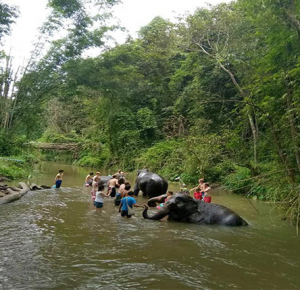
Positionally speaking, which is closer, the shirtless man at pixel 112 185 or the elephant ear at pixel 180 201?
the elephant ear at pixel 180 201

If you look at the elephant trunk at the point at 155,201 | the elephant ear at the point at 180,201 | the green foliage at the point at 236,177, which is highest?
the green foliage at the point at 236,177

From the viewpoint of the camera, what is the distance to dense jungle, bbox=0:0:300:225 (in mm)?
8813

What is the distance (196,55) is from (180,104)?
3618 mm

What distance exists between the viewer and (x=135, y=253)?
5668 mm

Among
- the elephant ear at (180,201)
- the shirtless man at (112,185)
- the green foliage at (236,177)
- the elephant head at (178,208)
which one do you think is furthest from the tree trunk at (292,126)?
the green foliage at (236,177)

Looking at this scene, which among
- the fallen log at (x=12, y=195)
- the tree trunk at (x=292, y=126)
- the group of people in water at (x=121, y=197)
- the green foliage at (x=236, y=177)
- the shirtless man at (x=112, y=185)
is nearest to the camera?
the tree trunk at (x=292, y=126)

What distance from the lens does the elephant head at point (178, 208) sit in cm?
852

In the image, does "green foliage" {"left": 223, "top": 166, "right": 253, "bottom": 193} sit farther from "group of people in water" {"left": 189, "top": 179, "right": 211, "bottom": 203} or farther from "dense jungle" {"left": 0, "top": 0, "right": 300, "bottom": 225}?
"group of people in water" {"left": 189, "top": 179, "right": 211, "bottom": 203}

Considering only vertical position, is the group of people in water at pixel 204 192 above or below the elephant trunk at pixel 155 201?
above

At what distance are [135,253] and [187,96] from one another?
18528 mm

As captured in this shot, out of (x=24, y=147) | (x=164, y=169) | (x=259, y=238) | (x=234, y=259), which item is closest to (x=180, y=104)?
(x=164, y=169)

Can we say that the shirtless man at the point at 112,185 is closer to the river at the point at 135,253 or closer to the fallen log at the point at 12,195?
the river at the point at 135,253

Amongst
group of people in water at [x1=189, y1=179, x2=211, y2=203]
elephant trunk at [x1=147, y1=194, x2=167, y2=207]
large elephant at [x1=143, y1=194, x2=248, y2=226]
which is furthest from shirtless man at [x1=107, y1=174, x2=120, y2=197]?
large elephant at [x1=143, y1=194, x2=248, y2=226]

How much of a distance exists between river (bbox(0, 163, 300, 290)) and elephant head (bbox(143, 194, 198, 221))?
285 millimetres
